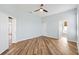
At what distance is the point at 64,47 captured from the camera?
219 centimetres

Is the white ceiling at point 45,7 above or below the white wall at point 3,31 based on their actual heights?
above

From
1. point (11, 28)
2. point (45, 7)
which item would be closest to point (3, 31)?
point (11, 28)

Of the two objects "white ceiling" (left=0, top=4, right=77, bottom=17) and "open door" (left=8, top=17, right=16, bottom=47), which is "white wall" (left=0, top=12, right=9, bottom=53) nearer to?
"open door" (left=8, top=17, right=16, bottom=47)

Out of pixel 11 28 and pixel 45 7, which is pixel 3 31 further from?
pixel 45 7

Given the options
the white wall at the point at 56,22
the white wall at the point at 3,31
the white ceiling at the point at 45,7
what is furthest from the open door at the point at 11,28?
the white wall at the point at 56,22

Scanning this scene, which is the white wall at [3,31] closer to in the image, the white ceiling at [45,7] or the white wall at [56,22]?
the white ceiling at [45,7]

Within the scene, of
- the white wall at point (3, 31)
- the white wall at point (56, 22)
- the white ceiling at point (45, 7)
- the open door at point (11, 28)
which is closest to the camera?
the white ceiling at point (45, 7)

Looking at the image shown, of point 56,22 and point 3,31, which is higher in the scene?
point 56,22

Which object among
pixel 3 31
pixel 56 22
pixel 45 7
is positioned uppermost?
pixel 45 7

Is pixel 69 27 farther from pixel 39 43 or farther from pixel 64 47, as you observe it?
pixel 39 43

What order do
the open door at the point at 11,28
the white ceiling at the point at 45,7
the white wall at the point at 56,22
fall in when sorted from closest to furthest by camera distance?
the white ceiling at the point at 45,7 < the white wall at the point at 56,22 < the open door at the point at 11,28
